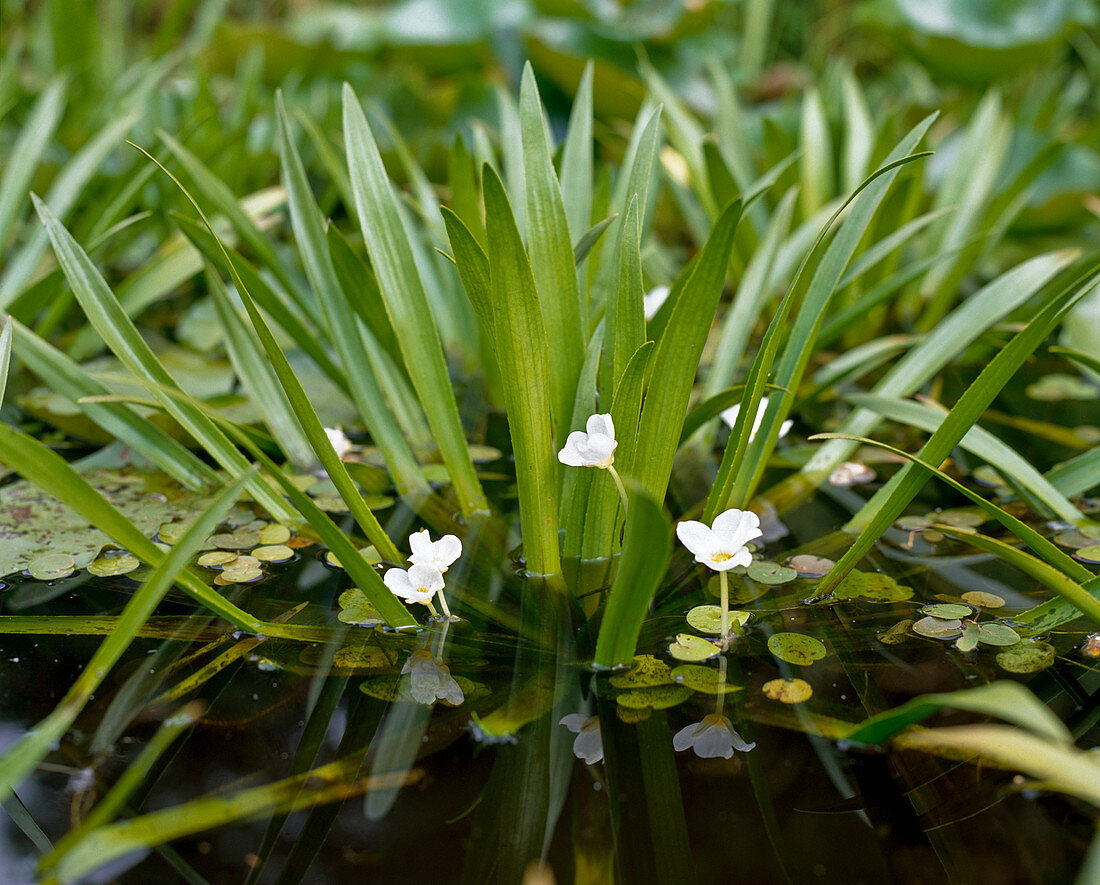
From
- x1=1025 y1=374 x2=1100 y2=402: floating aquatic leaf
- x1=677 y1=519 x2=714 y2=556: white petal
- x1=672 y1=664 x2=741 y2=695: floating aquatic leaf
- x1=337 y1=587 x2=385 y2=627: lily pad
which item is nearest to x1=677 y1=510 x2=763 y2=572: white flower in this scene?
x1=677 y1=519 x2=714 y2=556: white petal

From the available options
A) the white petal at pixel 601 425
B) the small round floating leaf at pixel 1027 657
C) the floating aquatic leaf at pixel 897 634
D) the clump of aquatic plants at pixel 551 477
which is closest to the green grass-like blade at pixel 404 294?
the clump of aquatic plants at pixel 551 477

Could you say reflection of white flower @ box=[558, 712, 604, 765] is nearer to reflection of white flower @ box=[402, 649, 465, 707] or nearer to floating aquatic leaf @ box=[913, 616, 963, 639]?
reflection of white flower @ box=[402, 649, 465, 707]

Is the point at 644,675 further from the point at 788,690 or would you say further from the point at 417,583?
the point at 417,583

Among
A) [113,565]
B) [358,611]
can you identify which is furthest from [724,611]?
[113,565]

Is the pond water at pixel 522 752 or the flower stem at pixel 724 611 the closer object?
the pond water at pixel 522 752

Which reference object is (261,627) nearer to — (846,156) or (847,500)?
(847,500)

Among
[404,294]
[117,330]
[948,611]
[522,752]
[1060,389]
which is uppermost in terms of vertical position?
[1060,389]

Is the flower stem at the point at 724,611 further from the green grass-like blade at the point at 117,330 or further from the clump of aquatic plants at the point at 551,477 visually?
the green grass-like blade at the point at 117,330
